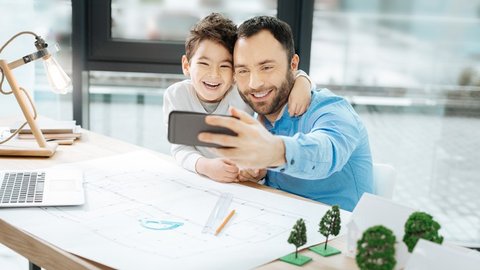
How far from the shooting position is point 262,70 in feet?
5.18

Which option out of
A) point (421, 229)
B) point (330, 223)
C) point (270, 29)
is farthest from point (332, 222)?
point (270, 29)

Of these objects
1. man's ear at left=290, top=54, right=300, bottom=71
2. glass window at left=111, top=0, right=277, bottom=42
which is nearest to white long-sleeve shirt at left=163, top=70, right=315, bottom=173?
man's ear at left=290, top=54, right=300, bottom=71

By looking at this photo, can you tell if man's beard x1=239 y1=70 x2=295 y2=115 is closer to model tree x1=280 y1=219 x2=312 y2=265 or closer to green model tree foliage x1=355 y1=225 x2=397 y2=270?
model tree x1=280 y1=219 x2=312 y2=265

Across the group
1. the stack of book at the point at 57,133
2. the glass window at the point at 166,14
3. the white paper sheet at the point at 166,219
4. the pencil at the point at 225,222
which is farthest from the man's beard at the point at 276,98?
the glass window at the point at 166,14

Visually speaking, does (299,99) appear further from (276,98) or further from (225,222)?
(225,222)

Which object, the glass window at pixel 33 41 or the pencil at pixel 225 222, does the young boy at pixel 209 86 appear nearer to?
the pencil at pixel 225 222

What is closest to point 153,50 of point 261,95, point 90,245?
point 261,95

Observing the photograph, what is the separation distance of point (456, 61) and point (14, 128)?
197 cm

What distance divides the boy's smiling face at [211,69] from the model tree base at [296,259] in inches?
31.2

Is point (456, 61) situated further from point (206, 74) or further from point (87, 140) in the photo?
point (87, 140)

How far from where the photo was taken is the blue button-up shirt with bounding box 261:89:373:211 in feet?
4.77

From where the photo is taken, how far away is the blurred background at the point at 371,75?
8.78ft

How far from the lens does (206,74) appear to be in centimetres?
176

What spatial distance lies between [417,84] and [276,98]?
1439 mm
